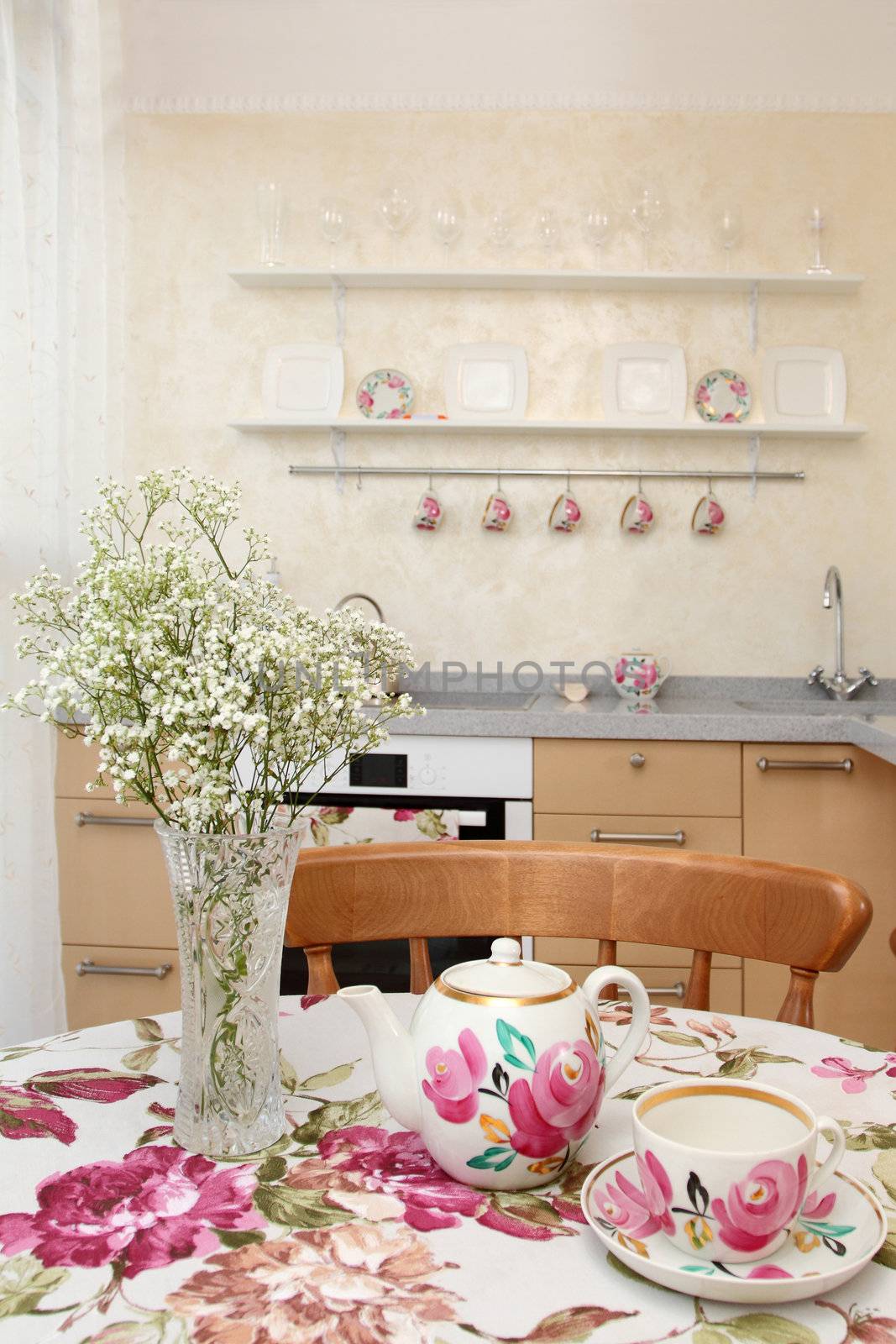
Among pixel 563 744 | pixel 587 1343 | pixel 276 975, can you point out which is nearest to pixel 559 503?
pixel 563 744

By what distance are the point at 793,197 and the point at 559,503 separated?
1.10 m

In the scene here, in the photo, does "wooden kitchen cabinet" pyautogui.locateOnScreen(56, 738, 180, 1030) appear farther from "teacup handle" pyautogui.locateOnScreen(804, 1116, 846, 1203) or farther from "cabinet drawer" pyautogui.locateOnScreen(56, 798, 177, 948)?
"teacup handle" pyautogui.locateOnScreen(804, 1116, 846, 1203)

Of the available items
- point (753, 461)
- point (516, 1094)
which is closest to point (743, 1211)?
point (516, 1094)

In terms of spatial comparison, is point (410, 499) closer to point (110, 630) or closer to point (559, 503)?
point (559, 503)

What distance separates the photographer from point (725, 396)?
10.5 ft

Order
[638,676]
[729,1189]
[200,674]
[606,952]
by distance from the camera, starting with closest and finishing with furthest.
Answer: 1. [729,1189]
2. [200,674]
3. [606,952]
4. [638,676]

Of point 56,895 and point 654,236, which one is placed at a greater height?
point 654,236

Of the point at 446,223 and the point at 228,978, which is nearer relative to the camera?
the point at 228,978

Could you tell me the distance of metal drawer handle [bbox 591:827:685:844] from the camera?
8.32 feet

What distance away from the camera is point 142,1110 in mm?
740

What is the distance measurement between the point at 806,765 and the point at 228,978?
2.07 meters

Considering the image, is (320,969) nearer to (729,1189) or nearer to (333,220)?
(729,1189)

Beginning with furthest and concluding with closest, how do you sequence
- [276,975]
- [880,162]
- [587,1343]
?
[880,162]
[276,975]
[587,1343]

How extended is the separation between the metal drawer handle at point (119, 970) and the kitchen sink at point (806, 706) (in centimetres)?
165
